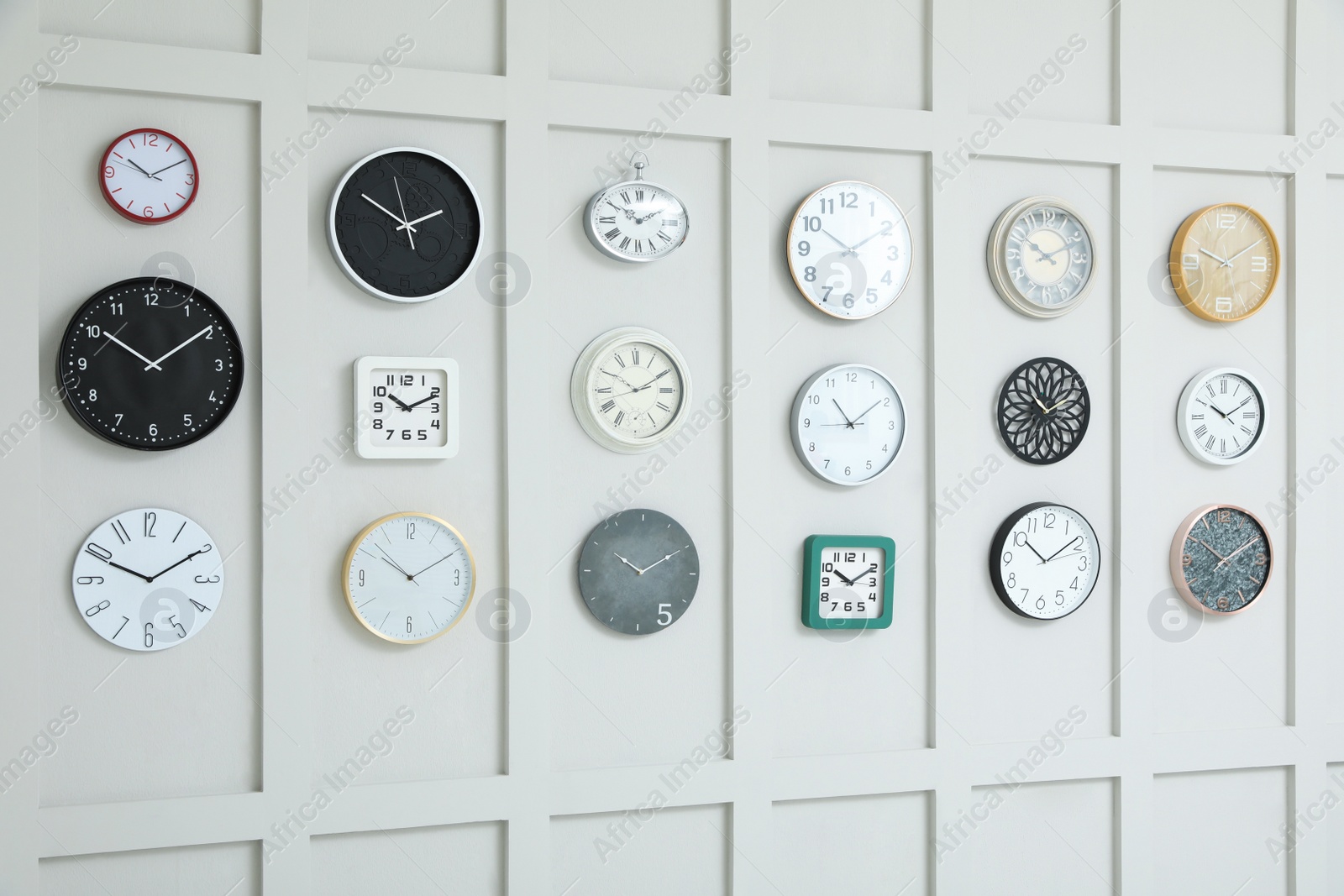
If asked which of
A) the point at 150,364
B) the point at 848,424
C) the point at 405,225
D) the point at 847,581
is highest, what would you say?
the point at 405,225

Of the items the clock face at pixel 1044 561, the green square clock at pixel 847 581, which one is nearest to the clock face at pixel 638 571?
the green square clock at pixel 847 581

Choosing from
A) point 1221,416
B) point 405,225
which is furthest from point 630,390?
point 1221,416

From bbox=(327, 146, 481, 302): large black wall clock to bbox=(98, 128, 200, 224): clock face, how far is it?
1.07 feet

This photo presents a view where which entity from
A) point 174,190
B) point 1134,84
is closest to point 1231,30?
point 1134,84

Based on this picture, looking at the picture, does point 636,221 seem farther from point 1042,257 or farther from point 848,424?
point 1042,257

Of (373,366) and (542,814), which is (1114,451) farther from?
(373,366)

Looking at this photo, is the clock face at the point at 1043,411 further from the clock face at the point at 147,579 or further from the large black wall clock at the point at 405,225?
the clock face at the point at 147,579

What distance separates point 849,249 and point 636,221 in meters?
0.60

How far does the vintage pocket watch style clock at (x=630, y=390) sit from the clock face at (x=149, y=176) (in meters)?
1.00

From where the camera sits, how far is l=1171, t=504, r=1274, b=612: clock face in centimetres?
299

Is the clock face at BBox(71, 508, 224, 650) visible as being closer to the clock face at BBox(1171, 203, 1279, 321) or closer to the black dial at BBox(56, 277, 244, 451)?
the black dial at BBox(56, 277, 244, 451)

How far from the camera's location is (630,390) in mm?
2617

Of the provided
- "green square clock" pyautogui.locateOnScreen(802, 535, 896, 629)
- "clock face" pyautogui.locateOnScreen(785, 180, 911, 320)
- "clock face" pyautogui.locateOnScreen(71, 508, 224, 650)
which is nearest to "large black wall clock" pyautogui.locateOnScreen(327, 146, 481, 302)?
"clock face" pyautogui.locateOnScreen(71, 508, 224, 650)

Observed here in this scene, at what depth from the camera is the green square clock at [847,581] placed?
2723mm
